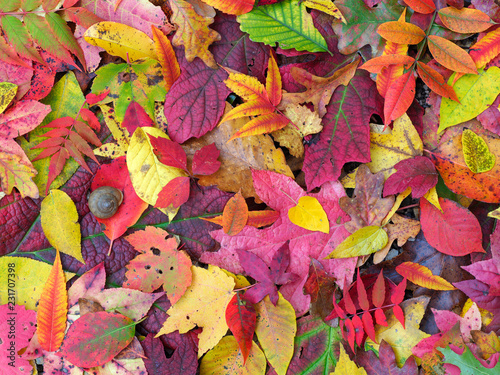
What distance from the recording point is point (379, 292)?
1405 mm

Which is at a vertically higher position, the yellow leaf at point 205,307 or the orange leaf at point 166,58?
the orange leaf at point 166,58

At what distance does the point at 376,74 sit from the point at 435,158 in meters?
0.46

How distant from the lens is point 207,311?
1.48 metres

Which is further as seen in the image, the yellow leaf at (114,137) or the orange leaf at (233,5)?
the yellow leaf at (114,137)

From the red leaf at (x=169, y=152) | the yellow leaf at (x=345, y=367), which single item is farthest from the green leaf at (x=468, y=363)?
the red leaf at (x=169, y=152)

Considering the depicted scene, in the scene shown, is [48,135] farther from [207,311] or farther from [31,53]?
[207,311]

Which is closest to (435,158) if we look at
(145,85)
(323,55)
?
(323,55)

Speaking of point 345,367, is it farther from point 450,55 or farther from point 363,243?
point 450,55

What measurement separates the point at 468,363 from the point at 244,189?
1.18 meters

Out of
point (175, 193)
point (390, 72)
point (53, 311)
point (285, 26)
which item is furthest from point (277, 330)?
point (285, 26)

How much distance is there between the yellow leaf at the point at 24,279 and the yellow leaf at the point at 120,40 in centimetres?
102

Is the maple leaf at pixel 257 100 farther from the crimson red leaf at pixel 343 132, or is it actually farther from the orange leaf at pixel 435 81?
the orange leaf at pixel 435 81

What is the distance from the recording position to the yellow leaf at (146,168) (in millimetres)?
1458

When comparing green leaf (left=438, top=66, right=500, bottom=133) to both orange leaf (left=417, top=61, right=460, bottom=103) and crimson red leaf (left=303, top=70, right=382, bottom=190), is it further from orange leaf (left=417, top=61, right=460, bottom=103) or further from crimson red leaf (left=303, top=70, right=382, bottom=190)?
crimson red leaf (left=303, top=70, right=382, bottom=190)
